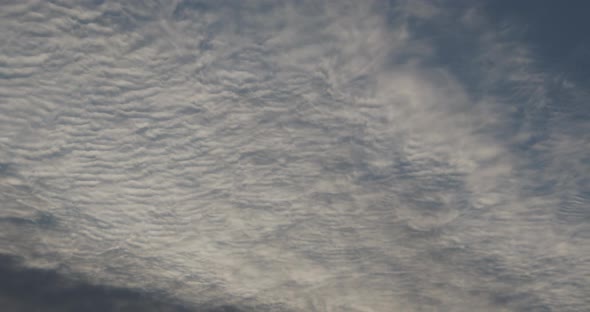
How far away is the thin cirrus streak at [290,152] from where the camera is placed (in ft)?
16.1

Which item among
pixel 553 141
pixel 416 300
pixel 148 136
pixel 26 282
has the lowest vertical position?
pixel 26 282

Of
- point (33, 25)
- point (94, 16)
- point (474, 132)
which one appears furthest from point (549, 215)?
point (33, 25)

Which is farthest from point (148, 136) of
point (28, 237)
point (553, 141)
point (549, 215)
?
point (549, 215)

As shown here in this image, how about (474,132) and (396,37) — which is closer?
(396,37)

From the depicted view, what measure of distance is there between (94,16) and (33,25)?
2.47 ft

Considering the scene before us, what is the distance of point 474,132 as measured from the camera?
5.88 meters

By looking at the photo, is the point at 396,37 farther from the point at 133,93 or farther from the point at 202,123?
the point at 133,93

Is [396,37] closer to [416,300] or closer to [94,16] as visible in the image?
[94,16]

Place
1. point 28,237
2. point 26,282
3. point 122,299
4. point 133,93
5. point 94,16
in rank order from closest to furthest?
point 94,16 → point 133,93 → point 28,237 → point 26,282 → point 122,299

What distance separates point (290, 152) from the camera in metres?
6.33

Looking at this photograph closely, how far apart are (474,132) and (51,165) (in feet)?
20.6

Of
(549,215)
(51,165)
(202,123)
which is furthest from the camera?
(549,215)

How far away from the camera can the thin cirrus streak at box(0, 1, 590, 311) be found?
193 inches

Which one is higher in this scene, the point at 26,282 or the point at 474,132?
the point at 474,132
